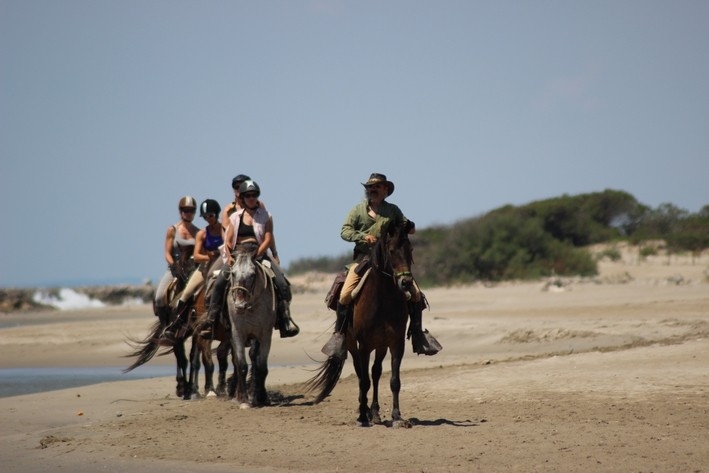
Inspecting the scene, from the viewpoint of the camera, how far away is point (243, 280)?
13.4 metres

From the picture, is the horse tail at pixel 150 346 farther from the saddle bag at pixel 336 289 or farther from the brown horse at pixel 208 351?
the saddle bag at pixel 336 289

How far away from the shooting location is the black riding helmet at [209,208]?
15.2m

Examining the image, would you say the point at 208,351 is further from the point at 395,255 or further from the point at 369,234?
the point at 395,255

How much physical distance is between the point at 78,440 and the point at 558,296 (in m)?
20.4

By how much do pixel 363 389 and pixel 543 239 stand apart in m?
34.2

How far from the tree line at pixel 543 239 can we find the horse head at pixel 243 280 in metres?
27.5

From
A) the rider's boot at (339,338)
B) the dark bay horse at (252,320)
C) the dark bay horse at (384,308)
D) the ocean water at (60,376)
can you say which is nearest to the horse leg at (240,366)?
the dark bay horse at (252,320)

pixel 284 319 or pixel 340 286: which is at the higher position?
pixel 340 286

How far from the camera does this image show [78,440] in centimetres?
1137

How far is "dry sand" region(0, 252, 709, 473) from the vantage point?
31.6ft

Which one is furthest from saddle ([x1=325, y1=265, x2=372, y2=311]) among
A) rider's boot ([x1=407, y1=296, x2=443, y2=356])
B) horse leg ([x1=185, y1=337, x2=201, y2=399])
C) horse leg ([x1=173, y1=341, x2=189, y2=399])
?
horse leg ([x1=173, y1=341, x2=189, y2=399])

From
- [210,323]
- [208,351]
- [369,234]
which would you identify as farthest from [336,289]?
[208,351]

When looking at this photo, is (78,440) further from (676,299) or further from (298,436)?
(676,299)

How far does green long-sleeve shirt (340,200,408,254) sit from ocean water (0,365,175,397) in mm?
7929
